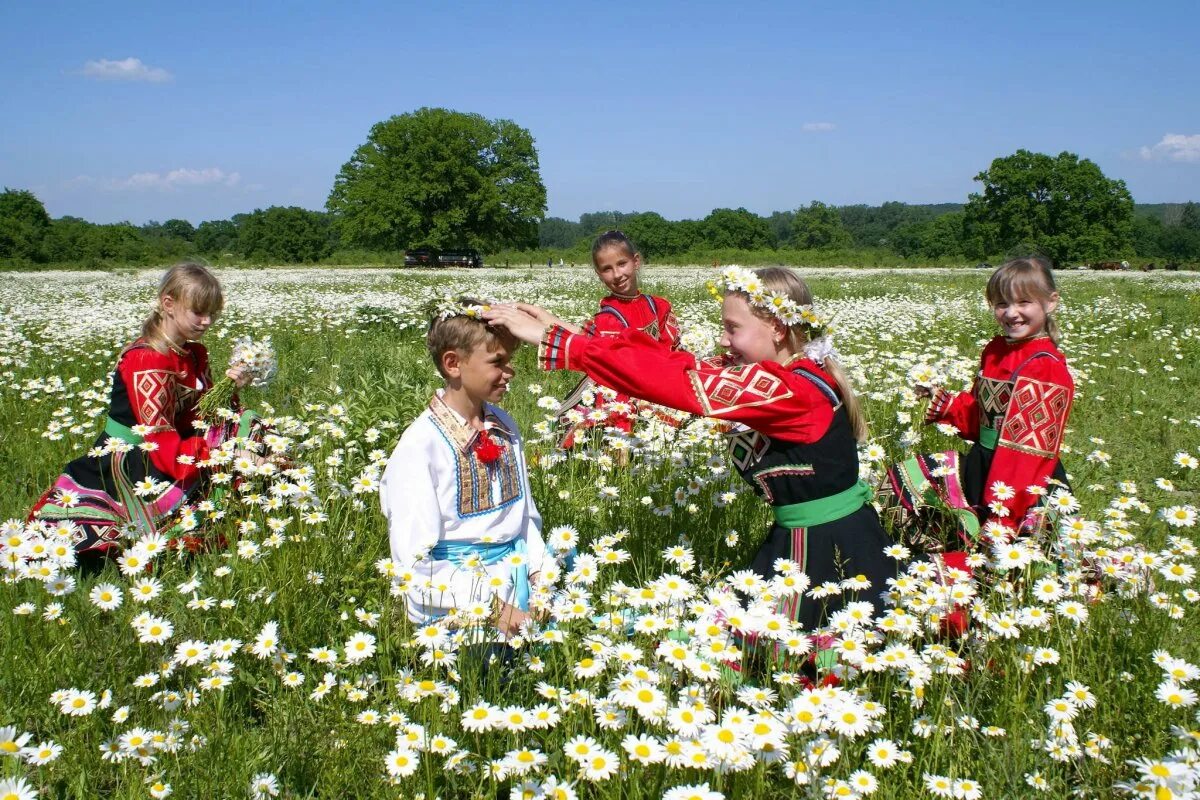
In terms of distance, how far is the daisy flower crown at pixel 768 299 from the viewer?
2.90 m

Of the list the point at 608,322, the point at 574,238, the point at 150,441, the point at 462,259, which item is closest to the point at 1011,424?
the point at 608,322

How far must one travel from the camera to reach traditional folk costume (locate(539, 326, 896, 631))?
104 inches

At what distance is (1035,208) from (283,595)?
262 ft

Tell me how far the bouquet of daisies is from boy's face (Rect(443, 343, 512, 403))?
4.90 feet

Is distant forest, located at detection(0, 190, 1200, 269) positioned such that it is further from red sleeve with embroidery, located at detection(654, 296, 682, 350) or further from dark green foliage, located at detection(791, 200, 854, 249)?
red sleeve with embroidery, located at detection(654, 296, 682, 350)

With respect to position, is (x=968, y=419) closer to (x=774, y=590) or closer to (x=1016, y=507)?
(x=1016, y=507)

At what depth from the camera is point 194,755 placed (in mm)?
1973

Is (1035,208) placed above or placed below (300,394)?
above

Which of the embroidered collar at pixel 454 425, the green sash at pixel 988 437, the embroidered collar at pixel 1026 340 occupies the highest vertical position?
the embroidered collar at pixel 1026 340

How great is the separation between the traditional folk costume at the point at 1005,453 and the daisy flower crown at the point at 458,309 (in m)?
2.07

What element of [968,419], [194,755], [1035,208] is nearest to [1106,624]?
[968,419]

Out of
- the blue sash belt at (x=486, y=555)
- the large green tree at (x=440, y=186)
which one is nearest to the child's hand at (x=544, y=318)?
the blue sash belt at (x=486, y=555)

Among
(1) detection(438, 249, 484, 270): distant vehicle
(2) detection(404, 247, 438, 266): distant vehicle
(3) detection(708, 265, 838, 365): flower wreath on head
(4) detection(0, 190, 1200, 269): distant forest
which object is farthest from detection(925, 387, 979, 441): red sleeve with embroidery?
(2) detection(404, 247, 438, 266): distant vehicle

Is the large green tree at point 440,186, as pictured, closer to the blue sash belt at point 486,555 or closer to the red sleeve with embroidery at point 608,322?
the red sleeve with embroidery at point 608,322
